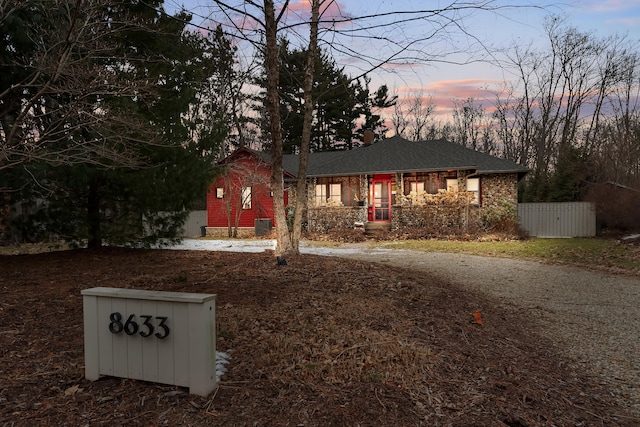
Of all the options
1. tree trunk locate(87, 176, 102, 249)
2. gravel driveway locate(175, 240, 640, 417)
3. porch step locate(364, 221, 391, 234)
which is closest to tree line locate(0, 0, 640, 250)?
tree trunk locate(87, 176, 102, 249)

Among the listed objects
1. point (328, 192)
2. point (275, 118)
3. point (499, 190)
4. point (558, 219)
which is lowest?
point (558, 219)

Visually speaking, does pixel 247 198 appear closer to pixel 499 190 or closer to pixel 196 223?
pixel 196 223

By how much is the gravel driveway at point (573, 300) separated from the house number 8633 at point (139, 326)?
3.52m

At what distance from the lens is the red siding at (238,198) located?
72.2 feet

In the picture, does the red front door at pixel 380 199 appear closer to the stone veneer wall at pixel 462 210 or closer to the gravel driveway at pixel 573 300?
the stone veneer wall at pixel 462 210

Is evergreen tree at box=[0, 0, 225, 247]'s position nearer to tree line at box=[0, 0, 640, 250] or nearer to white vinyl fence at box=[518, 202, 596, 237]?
tree line at box=[0, 0, 640, 250]

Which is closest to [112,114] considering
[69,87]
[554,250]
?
[69,87]

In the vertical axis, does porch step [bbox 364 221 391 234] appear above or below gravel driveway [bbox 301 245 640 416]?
above

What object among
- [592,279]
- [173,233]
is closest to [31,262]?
[173,233]

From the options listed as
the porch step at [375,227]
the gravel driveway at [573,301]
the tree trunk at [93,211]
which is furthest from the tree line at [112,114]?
the porch step at [375,227]

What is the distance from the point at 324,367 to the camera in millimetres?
3461

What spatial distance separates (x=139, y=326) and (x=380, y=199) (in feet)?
62.0

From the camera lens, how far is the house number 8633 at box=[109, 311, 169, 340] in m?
3.05

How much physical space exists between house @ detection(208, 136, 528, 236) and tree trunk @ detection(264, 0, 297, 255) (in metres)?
11.0
